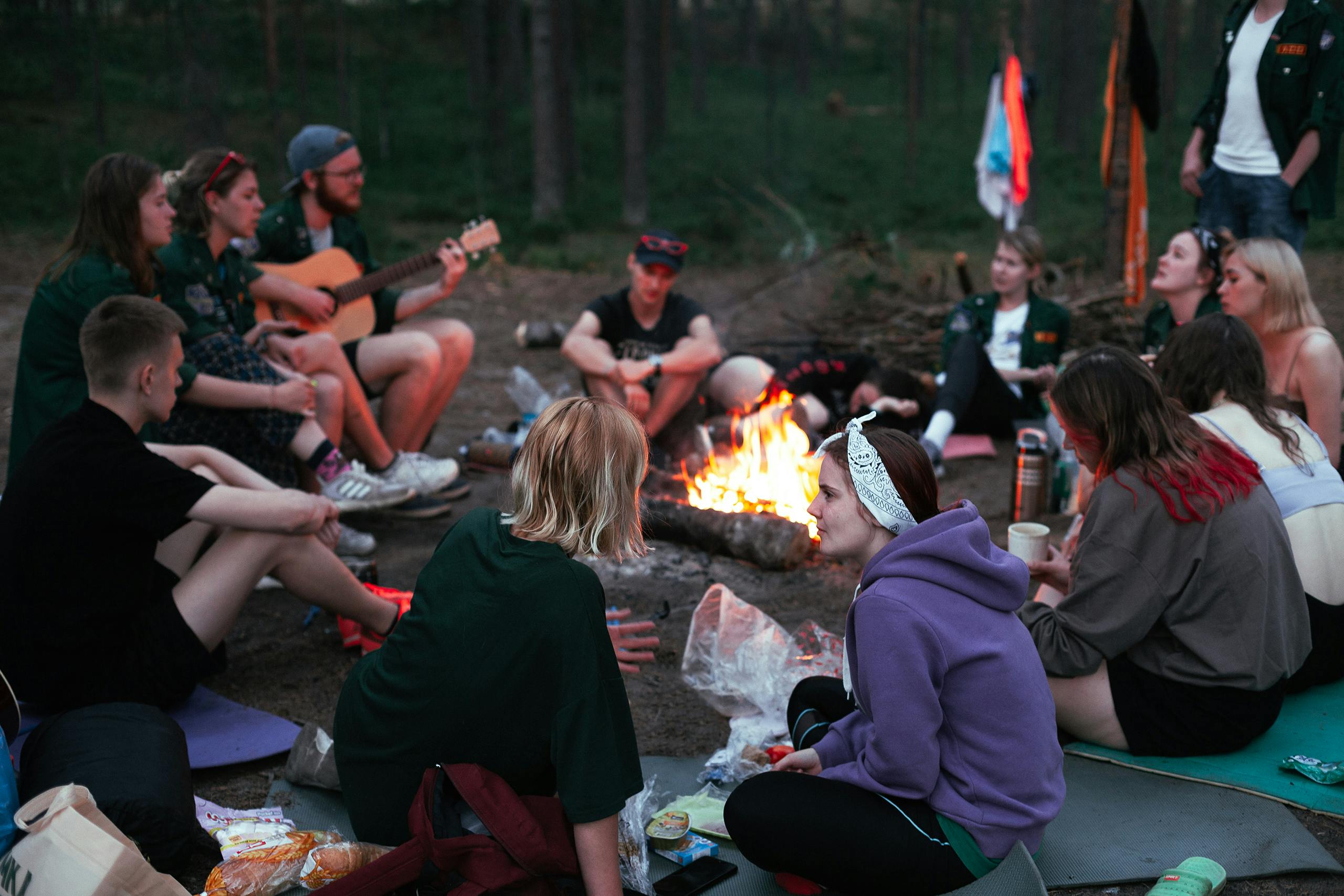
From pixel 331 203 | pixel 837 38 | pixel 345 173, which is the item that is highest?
pixel 837 38

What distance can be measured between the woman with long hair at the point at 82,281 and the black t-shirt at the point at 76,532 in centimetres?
111

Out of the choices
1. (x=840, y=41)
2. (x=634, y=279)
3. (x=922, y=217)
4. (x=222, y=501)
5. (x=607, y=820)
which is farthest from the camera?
(x=840, y=41)

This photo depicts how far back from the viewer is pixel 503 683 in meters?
2.28

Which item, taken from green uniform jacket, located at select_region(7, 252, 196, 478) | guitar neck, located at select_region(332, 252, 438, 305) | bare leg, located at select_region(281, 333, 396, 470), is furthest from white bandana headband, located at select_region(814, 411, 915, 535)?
guitar neck, located at select_region(332, 252, 438, 305)

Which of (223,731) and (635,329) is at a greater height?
(635,329)

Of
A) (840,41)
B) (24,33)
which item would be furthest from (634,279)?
(840,41)

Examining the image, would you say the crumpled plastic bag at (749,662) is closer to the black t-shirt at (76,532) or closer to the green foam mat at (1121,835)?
the green foam mat at (1121,835)

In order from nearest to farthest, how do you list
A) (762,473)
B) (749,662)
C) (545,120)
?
(749,662)
(762,473)
(545,120)

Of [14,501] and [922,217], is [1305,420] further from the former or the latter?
[922,217]

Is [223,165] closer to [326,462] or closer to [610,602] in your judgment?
[326,462]

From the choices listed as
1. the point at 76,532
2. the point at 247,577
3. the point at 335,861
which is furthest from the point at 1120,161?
the point at 335,861

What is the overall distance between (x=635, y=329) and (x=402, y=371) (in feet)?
4.32

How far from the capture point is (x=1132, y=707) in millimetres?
3133

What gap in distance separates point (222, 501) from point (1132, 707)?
9.23 feet
